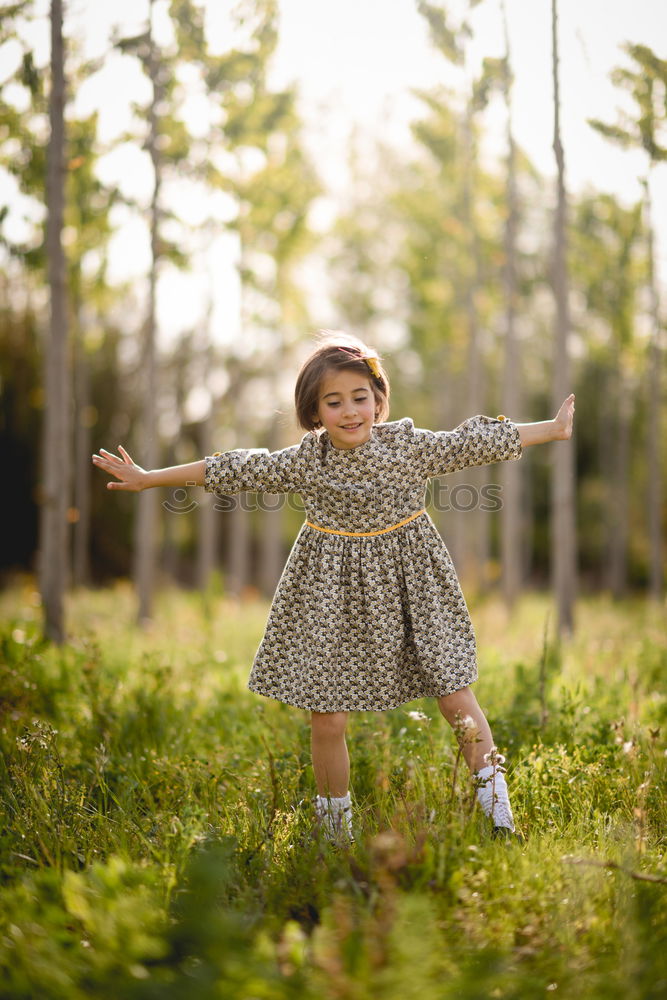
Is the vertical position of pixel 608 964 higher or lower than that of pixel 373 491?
lower

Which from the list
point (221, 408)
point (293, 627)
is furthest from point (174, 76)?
point (221, 408)

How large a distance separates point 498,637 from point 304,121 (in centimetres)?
729

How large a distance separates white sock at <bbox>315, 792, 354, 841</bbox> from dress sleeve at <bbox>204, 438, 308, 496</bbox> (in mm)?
1108

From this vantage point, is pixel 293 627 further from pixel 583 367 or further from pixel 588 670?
pixel 583 367

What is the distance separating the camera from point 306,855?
7.43 feet

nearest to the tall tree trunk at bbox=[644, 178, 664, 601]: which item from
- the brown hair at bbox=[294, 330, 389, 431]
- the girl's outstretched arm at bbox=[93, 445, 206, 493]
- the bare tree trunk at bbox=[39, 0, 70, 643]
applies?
the bare tree trunk at bbox=[39, 0, 70, 643]

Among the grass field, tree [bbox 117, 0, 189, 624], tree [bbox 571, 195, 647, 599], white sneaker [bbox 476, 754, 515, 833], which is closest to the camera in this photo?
the grass field

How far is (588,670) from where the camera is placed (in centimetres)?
496

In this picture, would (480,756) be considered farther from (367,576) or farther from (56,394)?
(56,394)

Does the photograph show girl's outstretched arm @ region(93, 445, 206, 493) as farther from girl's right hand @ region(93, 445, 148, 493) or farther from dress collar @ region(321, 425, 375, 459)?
dress collar @ region(321, 425, 375, 459)

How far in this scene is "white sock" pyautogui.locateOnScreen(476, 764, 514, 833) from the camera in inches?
99.4

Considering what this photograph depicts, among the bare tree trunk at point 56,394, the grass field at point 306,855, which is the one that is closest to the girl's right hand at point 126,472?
the grass field at point 306,855

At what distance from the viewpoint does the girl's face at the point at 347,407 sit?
9.25ft

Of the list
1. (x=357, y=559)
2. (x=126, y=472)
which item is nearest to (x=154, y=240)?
(x=126, y=472)
